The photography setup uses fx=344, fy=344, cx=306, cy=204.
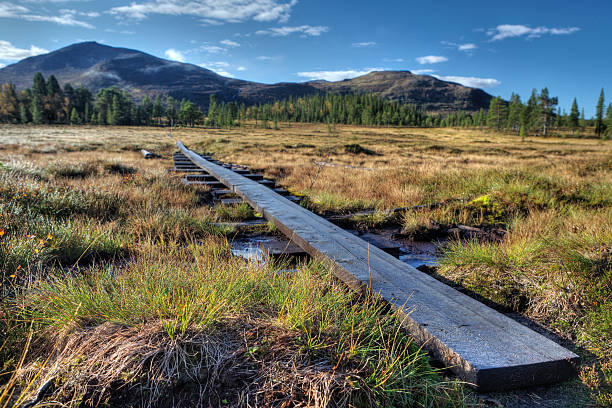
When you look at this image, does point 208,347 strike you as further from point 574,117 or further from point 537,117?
point 574,117

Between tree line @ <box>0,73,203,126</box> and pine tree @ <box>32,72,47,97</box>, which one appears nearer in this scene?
tree line @ <box>0,73,203,126</box>

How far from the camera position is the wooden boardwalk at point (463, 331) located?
1.67m

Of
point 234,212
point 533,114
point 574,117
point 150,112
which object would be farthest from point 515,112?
point 234,212

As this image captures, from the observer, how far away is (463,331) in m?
1.91

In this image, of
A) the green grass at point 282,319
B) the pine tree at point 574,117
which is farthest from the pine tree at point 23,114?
the pine tree at point 574,117

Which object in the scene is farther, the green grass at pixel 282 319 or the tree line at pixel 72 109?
the tree line at pixel 72 109

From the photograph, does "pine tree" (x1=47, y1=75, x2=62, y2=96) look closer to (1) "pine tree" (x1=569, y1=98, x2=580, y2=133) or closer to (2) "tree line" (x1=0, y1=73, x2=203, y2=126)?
(2) "tree line" (x1=0, y1=73, x2=203, y2=126)

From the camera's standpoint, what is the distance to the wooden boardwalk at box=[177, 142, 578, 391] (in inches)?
65.8

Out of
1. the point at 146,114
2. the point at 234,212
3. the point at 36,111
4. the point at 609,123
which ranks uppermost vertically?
the point at 609,123

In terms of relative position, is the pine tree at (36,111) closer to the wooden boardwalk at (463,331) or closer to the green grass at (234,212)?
the green grass at (234,212)

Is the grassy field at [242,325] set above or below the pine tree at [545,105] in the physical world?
below

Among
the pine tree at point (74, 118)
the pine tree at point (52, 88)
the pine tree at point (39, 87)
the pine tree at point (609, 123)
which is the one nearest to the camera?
the pine tree at point (74, 118)

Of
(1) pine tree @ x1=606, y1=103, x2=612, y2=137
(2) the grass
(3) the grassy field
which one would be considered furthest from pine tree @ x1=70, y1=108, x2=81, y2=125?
(1) pine tree @ x1=606, y1=103, x2=612, y2=137

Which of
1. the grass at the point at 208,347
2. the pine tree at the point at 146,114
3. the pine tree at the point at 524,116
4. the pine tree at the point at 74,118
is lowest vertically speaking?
the grass at the point at 208,347
